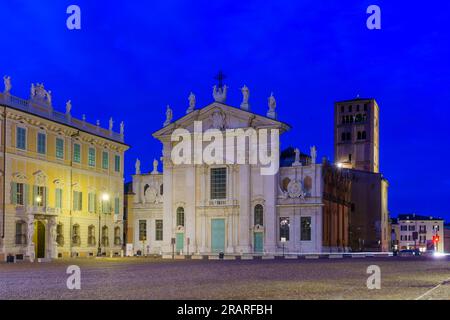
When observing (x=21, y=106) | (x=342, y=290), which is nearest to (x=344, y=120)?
(x=21, y=106)

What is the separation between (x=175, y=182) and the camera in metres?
65.1

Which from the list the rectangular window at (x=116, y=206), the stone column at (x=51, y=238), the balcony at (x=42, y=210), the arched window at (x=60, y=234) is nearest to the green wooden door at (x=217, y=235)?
the rectangular window at (x=116, y=206)

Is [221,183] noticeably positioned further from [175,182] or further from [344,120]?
[344,120]

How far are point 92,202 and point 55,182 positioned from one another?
273 inches

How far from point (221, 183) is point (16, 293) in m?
46.5

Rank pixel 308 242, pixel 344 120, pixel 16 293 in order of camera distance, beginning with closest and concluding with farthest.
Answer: pixel 16 293
pixel 308 242
pixel 344 120

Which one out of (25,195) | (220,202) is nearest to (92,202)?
(25,195)

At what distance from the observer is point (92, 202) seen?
60.5 metres

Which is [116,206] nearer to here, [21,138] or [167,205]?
[167,205]

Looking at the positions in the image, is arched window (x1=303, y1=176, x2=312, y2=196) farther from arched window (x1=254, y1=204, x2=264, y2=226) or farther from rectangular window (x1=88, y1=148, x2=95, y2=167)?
rectangular window (x1=88, y1=148, x2=95, y2=167)

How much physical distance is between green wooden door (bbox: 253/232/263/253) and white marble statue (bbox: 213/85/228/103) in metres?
12.2

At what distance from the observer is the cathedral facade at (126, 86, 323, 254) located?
2383 inches

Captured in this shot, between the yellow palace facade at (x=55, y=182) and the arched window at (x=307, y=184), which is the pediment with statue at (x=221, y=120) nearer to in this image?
the arched window at (x=307, y=184)

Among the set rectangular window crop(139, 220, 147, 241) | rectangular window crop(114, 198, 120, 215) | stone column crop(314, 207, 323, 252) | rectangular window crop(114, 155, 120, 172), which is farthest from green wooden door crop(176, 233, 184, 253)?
stone column crop(314, 207, 323, 252)
